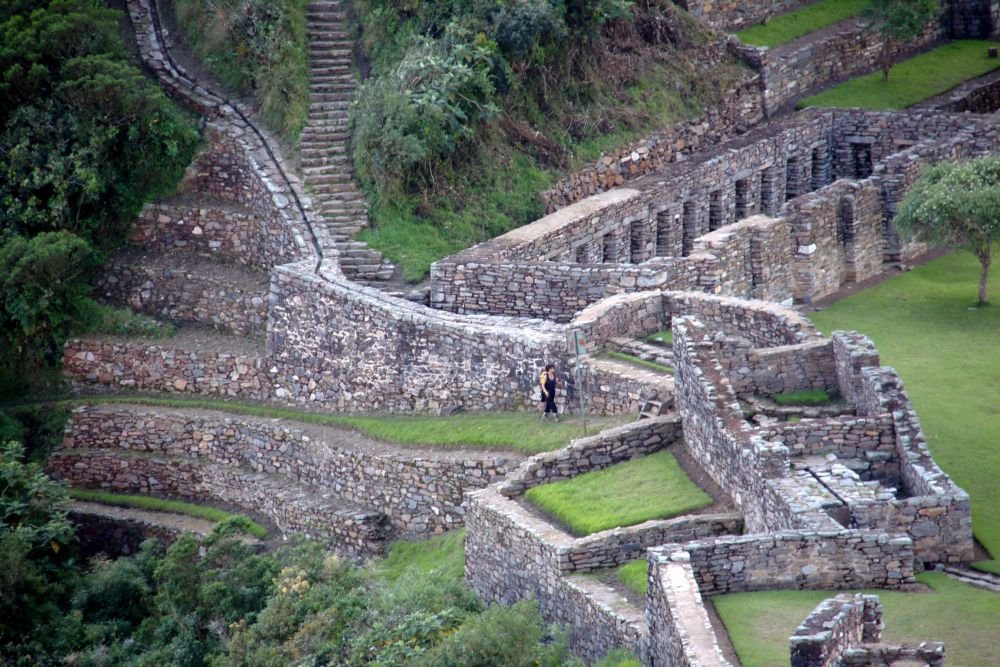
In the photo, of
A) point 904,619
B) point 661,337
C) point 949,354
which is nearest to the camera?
point 904,619

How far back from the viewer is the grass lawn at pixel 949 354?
116ft

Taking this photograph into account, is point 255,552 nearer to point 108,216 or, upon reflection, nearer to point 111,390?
point 111,390

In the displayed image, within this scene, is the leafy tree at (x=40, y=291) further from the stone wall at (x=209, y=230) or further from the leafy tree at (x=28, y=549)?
the leafy tree at (x=28, y=549)

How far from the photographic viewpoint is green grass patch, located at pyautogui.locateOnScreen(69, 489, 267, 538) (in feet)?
137

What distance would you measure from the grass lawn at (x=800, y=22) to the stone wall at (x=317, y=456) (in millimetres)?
18917

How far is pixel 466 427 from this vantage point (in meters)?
39.8

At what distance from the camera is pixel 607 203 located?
47.0 m

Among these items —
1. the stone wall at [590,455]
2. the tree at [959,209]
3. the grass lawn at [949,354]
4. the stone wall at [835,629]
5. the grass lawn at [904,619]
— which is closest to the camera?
the stone wall at [835,629]

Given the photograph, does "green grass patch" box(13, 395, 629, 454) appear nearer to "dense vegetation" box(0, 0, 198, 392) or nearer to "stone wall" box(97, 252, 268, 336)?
"stone wall" box(97, 252, 268, 336)

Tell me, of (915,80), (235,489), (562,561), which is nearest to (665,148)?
(915,80)

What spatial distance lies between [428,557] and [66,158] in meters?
12.6

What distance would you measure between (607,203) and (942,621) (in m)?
Answer: 19.5

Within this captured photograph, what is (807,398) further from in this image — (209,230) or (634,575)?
(209,230)

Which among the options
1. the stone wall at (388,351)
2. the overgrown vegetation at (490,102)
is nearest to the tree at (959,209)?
the overgrown vegetation at (490,102)
